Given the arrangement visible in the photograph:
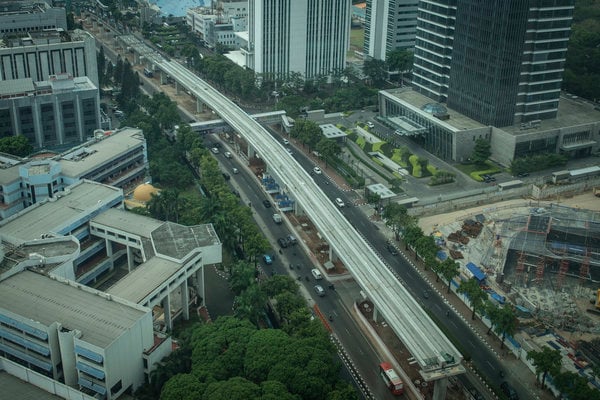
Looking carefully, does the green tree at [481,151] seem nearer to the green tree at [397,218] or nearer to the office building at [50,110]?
the green tree at [397,218]

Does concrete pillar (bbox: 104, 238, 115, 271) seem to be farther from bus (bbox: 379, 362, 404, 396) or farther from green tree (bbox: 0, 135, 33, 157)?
bus (bbox: 379, 362, 404, 396)

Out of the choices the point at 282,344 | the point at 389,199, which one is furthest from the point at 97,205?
the point at 389,199

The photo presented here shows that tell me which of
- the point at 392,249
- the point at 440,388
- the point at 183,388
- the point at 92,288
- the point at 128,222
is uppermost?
the point at 128,222

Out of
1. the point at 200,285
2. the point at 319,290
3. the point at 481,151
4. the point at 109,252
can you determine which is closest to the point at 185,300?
the point at 200,285

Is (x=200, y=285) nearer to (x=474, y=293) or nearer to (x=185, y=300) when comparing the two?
(x=185, y=300)

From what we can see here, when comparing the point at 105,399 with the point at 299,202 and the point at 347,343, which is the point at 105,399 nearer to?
the point at 347,343

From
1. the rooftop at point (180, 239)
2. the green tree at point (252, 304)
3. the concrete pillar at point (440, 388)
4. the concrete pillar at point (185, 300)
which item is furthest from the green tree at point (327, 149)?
the concrete pillar at point (440, 388)
